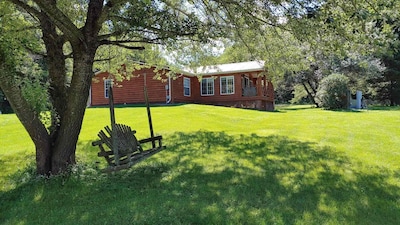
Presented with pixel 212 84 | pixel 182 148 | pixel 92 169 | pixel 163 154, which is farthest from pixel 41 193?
pixel 212 84

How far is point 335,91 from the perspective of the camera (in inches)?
912

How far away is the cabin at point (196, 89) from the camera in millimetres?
23703

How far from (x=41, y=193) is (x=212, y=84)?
21.2 meters

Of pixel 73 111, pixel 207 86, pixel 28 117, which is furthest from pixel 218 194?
pixel 207 86

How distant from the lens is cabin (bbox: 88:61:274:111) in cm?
2370

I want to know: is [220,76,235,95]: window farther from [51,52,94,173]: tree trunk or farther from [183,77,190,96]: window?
[51,52,94,173]: tree trunk

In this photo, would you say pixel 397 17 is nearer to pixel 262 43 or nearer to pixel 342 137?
pixel 262 43

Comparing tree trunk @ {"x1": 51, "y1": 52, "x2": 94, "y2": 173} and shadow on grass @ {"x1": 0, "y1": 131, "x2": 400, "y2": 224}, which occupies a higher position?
tree trunk @ {"x1": 51, "y1": 52, "x2": 94, "y2": 173}

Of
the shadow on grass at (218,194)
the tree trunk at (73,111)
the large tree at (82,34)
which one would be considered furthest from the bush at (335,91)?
the tree trunk at (73,111)

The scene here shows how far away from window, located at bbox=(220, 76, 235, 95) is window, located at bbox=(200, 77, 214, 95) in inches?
33.6

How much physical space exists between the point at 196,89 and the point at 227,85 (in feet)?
8.66

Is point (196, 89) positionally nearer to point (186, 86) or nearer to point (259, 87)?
point (186, 86)

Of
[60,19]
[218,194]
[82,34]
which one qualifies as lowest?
[218,194]

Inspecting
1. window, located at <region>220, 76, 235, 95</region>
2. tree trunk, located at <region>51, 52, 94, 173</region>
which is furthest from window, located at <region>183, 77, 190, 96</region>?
tree trunk, located at <region>51, 52, 94, 173</region>
